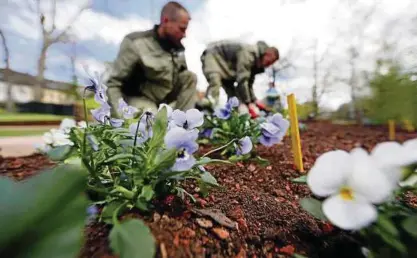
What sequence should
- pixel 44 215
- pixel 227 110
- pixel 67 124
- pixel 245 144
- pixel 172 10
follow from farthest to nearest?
pixel 172 10, pixel 227 110, pixel 67 124, pixel 245 144, pixel 44 215

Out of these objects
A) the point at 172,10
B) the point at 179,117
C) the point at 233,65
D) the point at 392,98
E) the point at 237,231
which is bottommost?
the point at 237,231

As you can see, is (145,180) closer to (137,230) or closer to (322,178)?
(137,230)

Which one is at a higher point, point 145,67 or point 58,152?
point 145,67

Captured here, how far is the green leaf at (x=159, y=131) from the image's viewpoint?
1.86ft

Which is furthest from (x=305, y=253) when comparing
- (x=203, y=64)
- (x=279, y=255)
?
(x=203, y=64)

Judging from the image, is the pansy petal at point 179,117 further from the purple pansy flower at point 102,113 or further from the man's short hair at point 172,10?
the man's short hair at point 172,10

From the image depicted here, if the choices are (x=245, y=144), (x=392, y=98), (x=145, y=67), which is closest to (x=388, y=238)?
(x=245, y=144)

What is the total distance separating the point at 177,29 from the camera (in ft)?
6.09

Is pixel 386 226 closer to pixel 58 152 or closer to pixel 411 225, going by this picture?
pixel 411 225

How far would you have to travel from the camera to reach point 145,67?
1895 mm

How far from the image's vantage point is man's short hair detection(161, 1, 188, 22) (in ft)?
6.01

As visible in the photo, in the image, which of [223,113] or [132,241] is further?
[223,113]

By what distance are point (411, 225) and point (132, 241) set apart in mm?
354

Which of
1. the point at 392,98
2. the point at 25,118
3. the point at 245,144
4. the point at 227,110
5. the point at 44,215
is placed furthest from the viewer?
the point at 25,118
